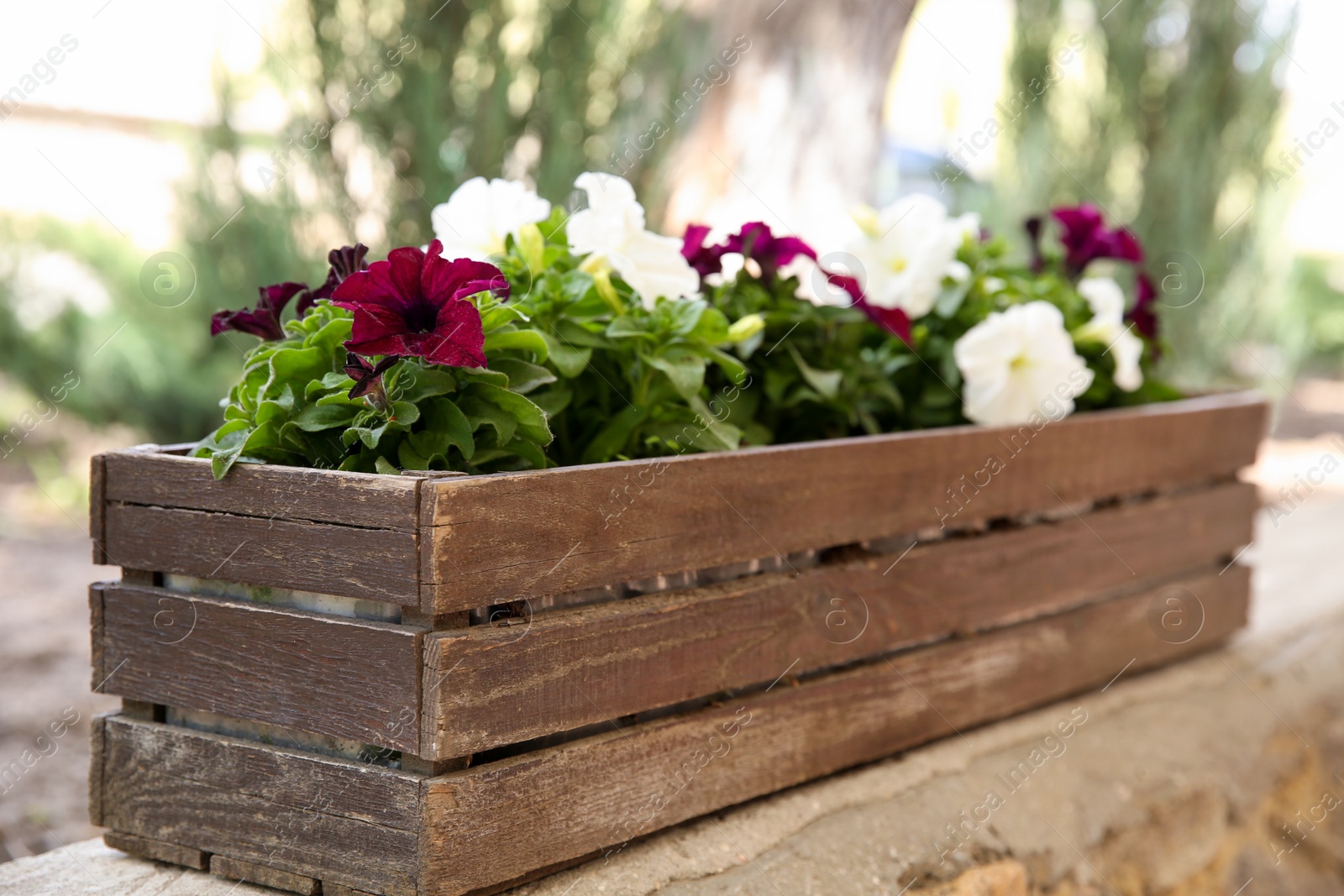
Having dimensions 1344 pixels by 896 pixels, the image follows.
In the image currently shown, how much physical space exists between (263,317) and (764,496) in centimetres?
64

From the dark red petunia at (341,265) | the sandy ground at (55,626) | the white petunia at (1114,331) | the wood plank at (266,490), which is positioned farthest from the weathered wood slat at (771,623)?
the sandy ground at (55,626)

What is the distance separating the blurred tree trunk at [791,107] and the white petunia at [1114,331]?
4.74 feet

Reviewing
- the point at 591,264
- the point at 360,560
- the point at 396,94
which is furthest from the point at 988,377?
the point at 396,94

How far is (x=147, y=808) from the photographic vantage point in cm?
122

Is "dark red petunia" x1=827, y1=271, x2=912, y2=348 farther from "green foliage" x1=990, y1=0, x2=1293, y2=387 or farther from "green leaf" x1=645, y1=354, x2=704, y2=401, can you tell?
"green foliage" x1=990, y1=0, x2=1293, y2=387

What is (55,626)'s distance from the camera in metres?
3.16

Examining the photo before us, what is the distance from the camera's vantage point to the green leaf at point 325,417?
1.16m

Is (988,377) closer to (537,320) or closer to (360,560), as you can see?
(537,320)

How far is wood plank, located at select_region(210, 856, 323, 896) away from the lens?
1.15 meters

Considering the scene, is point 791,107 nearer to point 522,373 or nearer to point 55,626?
point 522,373

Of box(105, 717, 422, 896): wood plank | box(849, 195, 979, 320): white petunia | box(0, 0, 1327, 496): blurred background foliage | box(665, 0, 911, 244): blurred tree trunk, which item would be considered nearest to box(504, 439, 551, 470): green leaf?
box(105, 717, 422, 896): wood plank

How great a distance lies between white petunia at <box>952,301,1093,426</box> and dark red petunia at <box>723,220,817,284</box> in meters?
0.34

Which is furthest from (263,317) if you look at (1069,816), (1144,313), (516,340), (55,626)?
(55,626)

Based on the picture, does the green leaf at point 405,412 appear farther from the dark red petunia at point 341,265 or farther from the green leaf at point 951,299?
the green leaf at point 951,299
